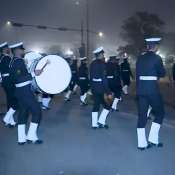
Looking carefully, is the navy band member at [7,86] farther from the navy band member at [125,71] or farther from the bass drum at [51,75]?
the navy band member at [125,71]

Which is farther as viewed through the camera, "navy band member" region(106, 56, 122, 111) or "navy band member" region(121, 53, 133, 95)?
"navy band member" region(121, 53, 133, 95)

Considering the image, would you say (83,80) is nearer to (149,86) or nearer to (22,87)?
(22,87)

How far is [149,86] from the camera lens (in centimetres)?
885

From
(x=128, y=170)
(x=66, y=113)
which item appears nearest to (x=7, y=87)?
(x=66, y=113)

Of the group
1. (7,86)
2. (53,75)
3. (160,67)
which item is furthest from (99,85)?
(160,67)

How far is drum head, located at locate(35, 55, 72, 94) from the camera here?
34.6 ft

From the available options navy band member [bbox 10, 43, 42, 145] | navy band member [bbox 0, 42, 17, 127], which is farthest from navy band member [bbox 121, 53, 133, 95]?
navy band member [bbox 10, 43, 42, 145]

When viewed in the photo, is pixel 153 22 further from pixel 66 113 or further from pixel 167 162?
pixel 167 162

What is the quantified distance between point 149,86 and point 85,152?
1774 millimetres

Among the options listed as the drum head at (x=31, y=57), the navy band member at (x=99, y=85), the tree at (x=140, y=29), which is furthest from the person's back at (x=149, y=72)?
the tree at (x=140, y=29)

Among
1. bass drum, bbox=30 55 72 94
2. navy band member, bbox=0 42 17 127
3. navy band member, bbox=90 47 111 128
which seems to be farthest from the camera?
navy band member, bbox=0 42 17 127

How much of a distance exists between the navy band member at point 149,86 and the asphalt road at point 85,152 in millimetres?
308

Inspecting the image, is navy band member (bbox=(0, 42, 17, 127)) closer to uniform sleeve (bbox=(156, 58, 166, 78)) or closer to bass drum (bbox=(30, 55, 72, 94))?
bass drum (bbox=(30, 55, 72, 94))

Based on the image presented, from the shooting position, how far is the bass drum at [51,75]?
10.5m
